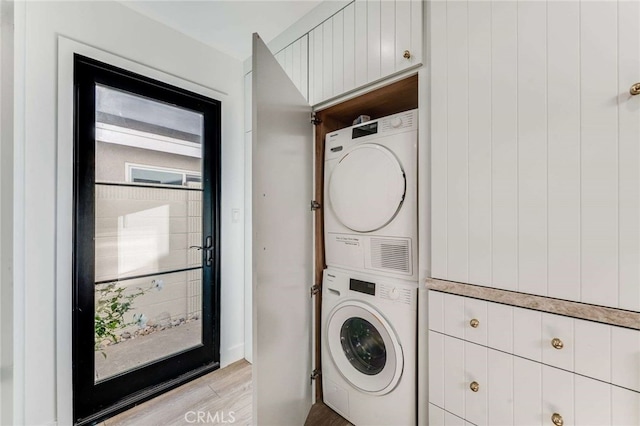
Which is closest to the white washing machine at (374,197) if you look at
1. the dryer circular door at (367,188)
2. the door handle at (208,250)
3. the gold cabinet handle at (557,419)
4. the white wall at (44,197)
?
the dryer circular door at (367,188)

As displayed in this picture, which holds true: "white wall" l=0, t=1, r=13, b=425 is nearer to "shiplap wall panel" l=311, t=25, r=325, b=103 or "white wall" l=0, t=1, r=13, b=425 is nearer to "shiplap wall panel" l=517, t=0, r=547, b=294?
"shiplap wall panel" l=311, t=25, r=325, b=103

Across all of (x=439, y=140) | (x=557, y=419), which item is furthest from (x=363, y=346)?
(x=439, y=140)

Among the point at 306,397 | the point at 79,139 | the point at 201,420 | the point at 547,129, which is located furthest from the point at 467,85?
the point at 201,420

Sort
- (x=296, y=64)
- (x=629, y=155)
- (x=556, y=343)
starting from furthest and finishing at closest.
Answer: (x=296, y=64), (x=556, y=343), (x=629, y=155)

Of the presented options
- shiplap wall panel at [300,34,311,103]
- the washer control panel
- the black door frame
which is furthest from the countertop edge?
the black door frame

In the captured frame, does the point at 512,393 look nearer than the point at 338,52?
Yes

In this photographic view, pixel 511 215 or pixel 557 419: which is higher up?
pixel 511 215

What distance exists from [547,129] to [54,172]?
2.39 m

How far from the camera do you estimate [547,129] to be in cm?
90

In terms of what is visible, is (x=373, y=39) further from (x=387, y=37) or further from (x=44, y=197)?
(x=44, y=197)

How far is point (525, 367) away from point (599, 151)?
2.62 feet

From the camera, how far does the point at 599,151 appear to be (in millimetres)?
819

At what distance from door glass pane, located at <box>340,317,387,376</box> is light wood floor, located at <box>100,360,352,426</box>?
1.31 ft

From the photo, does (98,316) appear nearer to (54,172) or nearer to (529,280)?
(54,172)
